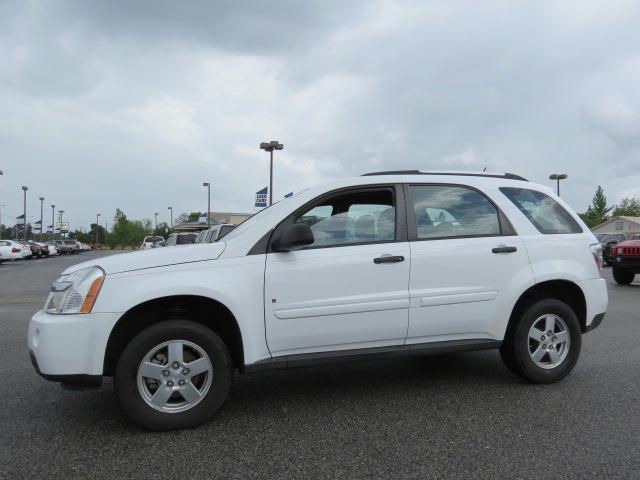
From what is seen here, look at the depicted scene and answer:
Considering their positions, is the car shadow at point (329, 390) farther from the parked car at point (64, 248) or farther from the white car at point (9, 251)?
the parked car at point (64, 248)

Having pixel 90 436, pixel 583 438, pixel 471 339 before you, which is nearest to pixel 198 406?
pixel 90 436

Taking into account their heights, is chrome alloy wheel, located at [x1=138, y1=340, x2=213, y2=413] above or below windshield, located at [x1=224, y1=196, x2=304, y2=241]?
below

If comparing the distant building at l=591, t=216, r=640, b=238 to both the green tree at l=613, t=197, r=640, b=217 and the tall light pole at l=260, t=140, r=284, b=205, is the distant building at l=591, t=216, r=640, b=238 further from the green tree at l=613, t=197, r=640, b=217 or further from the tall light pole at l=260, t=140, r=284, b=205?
the tall light pole at l=260, t=140, r=284, b=205

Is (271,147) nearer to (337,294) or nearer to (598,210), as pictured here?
(337,294)

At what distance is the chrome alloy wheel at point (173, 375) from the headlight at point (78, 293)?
1.68ft

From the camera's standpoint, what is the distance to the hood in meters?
3.39

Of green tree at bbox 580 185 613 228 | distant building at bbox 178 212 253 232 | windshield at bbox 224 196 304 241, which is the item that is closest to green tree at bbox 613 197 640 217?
green tree at bbox 580 185 613 228

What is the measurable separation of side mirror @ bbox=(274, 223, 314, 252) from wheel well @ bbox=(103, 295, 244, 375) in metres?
0.60

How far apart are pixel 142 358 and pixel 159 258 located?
0.65 m

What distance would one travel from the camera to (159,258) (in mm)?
3445

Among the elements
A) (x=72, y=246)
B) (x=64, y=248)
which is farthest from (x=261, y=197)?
(x=72, y=246)

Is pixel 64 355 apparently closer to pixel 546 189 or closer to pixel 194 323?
pixel 194 323

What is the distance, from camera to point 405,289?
3.82m

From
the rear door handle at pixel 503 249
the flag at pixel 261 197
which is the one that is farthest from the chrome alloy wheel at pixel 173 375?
the flag at pixel 261 197
